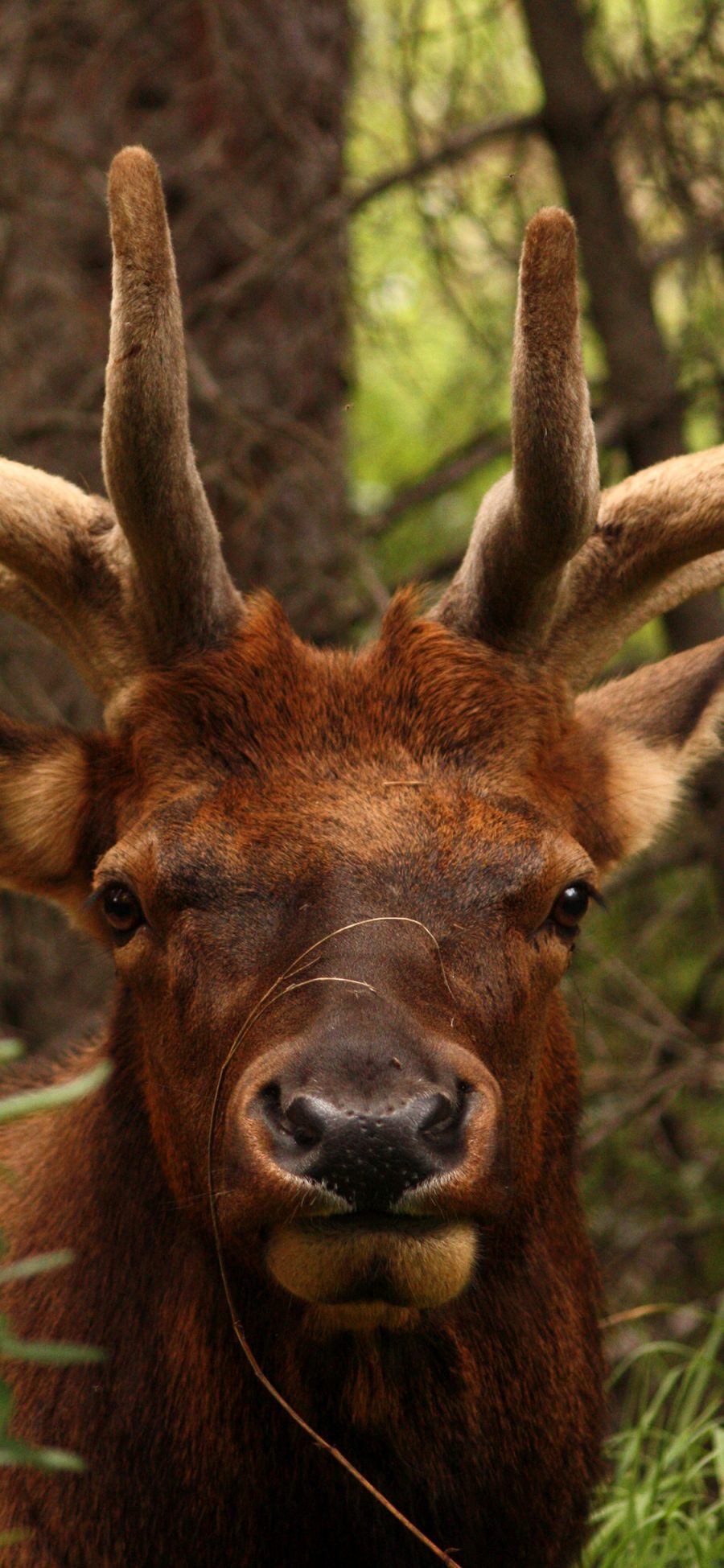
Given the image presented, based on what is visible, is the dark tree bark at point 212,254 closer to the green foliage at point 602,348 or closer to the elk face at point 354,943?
the green foliage at point 602,348

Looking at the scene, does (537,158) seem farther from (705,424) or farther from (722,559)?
(722,559)

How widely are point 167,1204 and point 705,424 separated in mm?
8037

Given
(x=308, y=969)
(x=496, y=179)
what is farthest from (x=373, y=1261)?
(x=496, y=179)

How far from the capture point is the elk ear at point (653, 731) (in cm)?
523

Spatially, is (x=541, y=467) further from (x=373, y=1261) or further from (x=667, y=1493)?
(x=667, y=1493)

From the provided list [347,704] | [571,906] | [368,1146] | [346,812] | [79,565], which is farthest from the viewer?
[79,565]

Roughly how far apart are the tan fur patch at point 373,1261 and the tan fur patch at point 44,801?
5.06 ft

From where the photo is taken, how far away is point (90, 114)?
8.60 metres

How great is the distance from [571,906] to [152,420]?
1.58m

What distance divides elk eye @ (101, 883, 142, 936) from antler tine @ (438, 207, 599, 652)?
4.02 ft

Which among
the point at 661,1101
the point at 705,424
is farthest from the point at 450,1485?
the point at 705,424

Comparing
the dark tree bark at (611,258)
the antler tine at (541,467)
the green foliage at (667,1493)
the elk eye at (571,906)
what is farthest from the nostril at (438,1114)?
the dark tree bark at (611,258)

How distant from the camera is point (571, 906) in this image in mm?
4496

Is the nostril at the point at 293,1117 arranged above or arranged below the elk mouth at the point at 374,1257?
above
